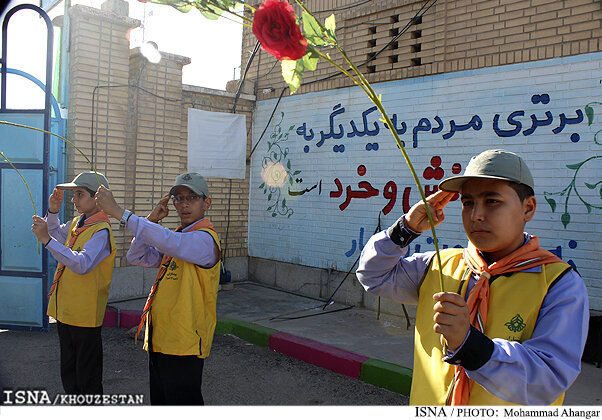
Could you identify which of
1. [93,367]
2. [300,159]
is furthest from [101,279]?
[300,159]

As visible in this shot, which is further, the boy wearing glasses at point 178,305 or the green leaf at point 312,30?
the boy wearing glasses at point 178,305

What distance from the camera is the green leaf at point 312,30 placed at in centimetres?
153

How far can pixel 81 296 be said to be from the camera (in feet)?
12.6

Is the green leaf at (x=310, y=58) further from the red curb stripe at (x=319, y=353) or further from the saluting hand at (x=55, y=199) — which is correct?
the red curb stripe at (x=319, y=353)

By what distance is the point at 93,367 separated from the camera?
3764 millimetres

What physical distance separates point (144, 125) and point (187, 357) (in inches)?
206

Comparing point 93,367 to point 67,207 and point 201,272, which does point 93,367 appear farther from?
point 67,207

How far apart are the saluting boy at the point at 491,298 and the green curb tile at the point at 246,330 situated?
4133 millimetres

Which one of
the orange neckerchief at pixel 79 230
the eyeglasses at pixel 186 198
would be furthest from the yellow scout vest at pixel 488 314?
the orange neckerchief at pixel 79 230

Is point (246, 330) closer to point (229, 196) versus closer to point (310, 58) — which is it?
point (229, 196)

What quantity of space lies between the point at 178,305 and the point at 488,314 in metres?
2.03

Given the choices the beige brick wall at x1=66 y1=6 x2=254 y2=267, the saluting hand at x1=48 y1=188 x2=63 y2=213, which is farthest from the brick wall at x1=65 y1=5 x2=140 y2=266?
the saluting hand at x1=48 y1=188 x2=63 y2=213

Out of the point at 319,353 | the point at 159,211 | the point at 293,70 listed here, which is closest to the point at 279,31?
the point at 293,70

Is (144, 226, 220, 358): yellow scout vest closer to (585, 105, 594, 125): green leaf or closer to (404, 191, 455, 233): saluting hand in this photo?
(404, 191, 455, 233): saluting hand
